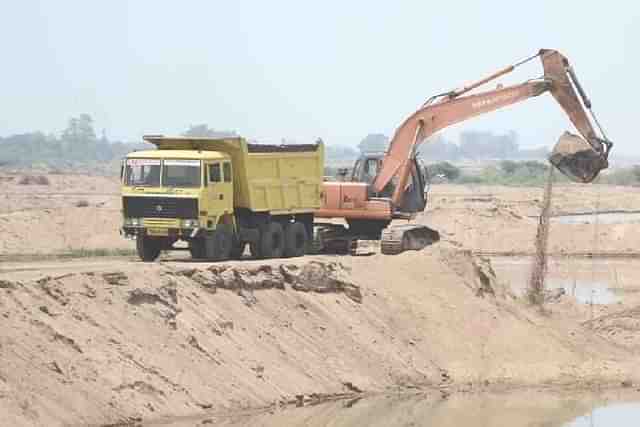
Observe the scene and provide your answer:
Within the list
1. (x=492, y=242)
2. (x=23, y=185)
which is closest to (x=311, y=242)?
(x=492, y=242)

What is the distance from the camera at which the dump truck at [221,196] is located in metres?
32.7

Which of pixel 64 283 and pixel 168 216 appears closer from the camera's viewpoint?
pixel 64 283

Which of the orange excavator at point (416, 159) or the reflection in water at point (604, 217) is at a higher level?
the orange excavator at point (416, 159)

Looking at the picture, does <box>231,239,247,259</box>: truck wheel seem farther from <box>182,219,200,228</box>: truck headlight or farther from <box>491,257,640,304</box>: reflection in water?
<box>491,257,640,304</box>: reflection in water

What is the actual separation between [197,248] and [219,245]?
0.66 m

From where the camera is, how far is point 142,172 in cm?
3316

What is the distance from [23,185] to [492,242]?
4886 centimetres

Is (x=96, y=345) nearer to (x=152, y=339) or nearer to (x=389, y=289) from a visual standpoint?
(x=152, y=339)

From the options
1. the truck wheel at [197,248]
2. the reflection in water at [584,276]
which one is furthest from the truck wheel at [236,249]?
the reflection in water at [584,276]

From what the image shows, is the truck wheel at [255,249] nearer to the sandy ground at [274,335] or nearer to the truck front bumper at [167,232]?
the sandy ground at [274,335]

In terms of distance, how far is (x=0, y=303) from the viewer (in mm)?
25172

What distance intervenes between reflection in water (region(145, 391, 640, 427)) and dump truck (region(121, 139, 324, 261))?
611 centimetres

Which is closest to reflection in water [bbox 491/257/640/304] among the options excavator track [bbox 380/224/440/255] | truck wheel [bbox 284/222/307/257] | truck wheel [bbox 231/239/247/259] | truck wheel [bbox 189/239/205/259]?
excavator track [bbox 380/224/440/255]

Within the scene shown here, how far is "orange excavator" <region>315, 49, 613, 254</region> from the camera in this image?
3834cm
